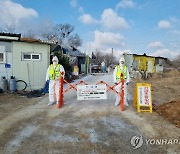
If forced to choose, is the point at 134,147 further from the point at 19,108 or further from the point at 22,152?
the point at 19,108

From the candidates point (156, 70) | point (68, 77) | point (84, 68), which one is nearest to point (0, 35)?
point (68, 77)

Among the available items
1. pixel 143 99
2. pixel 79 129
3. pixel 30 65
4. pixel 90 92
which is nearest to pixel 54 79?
pixel 90 92

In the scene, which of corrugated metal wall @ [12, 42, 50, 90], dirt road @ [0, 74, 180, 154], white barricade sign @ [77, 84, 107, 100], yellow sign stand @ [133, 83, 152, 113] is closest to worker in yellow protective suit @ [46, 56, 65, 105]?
dirt road @ [0, 74, 180, 154]

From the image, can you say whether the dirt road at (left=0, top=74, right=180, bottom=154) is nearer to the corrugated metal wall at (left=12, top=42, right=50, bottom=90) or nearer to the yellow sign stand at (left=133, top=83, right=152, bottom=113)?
the yellow sign stand at (left=133, top=83, right=152, bottom=113)

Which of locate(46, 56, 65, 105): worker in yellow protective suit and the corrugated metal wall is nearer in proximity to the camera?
locate(46, 56, 65, 105): worker in yellow protective suit

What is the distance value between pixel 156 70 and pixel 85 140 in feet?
127

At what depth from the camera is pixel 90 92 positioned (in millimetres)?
10078

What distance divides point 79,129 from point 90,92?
3.13 meters

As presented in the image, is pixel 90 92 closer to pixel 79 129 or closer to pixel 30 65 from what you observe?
pixel 79 129

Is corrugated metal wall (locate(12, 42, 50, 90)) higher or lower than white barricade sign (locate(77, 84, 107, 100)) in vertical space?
higher

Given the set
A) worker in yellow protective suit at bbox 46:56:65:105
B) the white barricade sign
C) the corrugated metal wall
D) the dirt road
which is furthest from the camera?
the corrugated metal wall

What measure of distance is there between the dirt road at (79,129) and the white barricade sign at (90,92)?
401 millimetres

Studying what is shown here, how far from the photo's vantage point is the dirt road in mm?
5723

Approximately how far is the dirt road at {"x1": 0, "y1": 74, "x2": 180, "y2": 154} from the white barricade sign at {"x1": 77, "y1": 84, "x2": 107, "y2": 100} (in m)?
0.40
